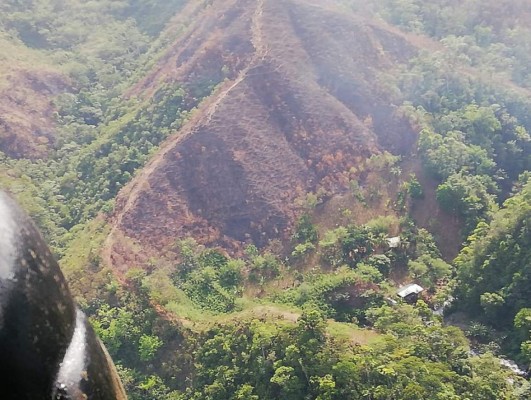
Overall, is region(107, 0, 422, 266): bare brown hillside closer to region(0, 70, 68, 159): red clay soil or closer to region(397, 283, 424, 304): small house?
region(0, 70, 68, 159): red clay soil

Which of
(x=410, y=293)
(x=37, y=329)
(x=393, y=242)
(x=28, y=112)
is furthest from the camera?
(x=28, y=112)

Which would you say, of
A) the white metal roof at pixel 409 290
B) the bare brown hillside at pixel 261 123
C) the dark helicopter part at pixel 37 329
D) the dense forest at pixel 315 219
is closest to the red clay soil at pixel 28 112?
the dense forest at pixel 315 219

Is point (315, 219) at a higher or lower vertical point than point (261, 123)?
lower

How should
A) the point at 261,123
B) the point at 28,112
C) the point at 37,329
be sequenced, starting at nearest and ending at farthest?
the point at 37,329 → the point at 261,123 → the point at 28,112

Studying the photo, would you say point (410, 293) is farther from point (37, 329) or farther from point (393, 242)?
point (37, 329)

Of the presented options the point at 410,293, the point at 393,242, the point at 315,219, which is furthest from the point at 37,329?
the point at 315,219

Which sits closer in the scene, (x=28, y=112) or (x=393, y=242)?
(x=393, y=242)
